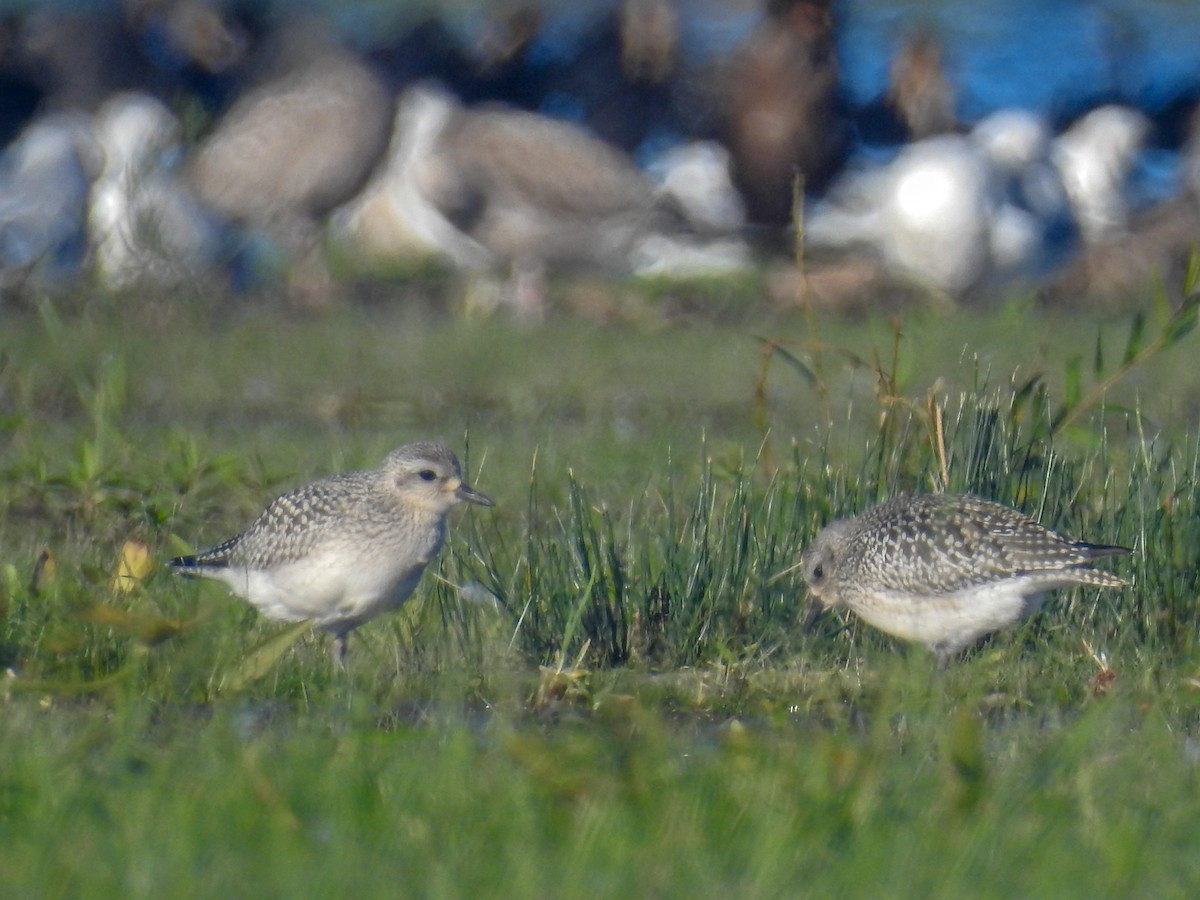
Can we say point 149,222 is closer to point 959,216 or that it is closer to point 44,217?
point 44,217

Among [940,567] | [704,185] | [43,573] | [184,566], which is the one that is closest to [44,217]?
[704,185]

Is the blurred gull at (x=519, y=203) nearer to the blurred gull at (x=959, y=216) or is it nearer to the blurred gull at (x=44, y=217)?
the blurred gull at (x=959, y=216)

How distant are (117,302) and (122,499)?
539cm

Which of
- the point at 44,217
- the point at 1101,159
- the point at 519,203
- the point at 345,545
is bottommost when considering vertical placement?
the point at 1101,159

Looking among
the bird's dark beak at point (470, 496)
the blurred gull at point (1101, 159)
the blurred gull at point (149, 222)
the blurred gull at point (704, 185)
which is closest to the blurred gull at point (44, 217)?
the blurred gull at point (149, 222)

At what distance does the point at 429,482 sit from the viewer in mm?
6148

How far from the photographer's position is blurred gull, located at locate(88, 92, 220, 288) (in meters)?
12.5

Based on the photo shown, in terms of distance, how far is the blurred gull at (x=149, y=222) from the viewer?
12.5 metres

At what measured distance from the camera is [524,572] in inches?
232

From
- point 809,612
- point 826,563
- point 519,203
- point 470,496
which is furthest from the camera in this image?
point 519,203

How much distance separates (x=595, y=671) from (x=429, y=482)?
942mm

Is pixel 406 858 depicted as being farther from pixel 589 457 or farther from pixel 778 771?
pixel 589 457

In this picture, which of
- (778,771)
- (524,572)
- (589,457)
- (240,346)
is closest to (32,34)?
(240,346)

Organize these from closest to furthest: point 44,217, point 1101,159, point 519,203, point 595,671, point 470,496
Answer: point 595,671, point 470,496, point 44,217, point 519,203, point 1101,159
